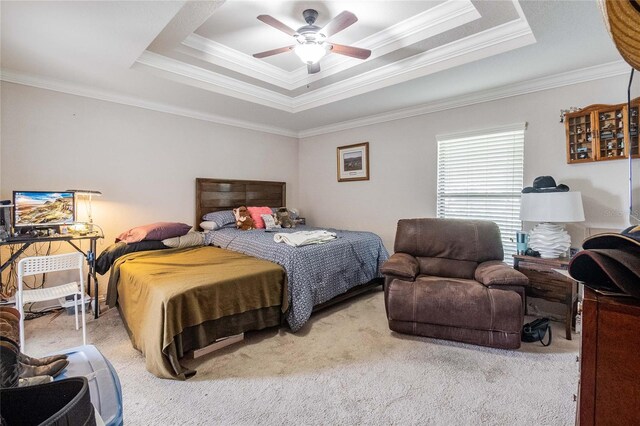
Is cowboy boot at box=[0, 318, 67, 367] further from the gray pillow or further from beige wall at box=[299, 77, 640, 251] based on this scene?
beige wall at box=[299, 77, 640, 251]

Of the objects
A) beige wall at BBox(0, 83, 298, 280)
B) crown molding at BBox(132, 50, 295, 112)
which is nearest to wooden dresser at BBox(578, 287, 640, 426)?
crown molding at BBox(132, 50, 295, 112)

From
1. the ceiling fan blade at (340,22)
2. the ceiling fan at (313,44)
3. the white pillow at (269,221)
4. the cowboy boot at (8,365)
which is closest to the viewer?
the cowboy boot at (8,365)

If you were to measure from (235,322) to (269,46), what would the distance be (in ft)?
8.36

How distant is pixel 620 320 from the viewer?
19.7 inches

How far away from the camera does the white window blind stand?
341 centimetres

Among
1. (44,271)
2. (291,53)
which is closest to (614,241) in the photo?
(291,53)

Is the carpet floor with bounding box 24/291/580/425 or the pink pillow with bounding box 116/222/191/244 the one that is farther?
the pink pillow with bounding box 116/222/191/244

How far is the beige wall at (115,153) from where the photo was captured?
3.06m

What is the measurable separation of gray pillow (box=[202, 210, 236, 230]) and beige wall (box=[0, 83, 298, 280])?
0.28 metres

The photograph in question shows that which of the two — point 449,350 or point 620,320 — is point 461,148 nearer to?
point 449,350

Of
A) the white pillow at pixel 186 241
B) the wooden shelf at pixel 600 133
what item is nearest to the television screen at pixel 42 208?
the white pillow at pixel 186 241

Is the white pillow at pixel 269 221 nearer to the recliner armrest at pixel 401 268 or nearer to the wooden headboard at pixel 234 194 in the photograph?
the wooden headboard at pixel 234 194

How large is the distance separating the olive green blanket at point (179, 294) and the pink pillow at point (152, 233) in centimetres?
23

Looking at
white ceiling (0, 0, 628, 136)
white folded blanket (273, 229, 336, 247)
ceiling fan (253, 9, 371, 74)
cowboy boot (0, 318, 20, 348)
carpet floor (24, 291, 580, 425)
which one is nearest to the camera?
cowboy boot (0, 318, 20, 348)
